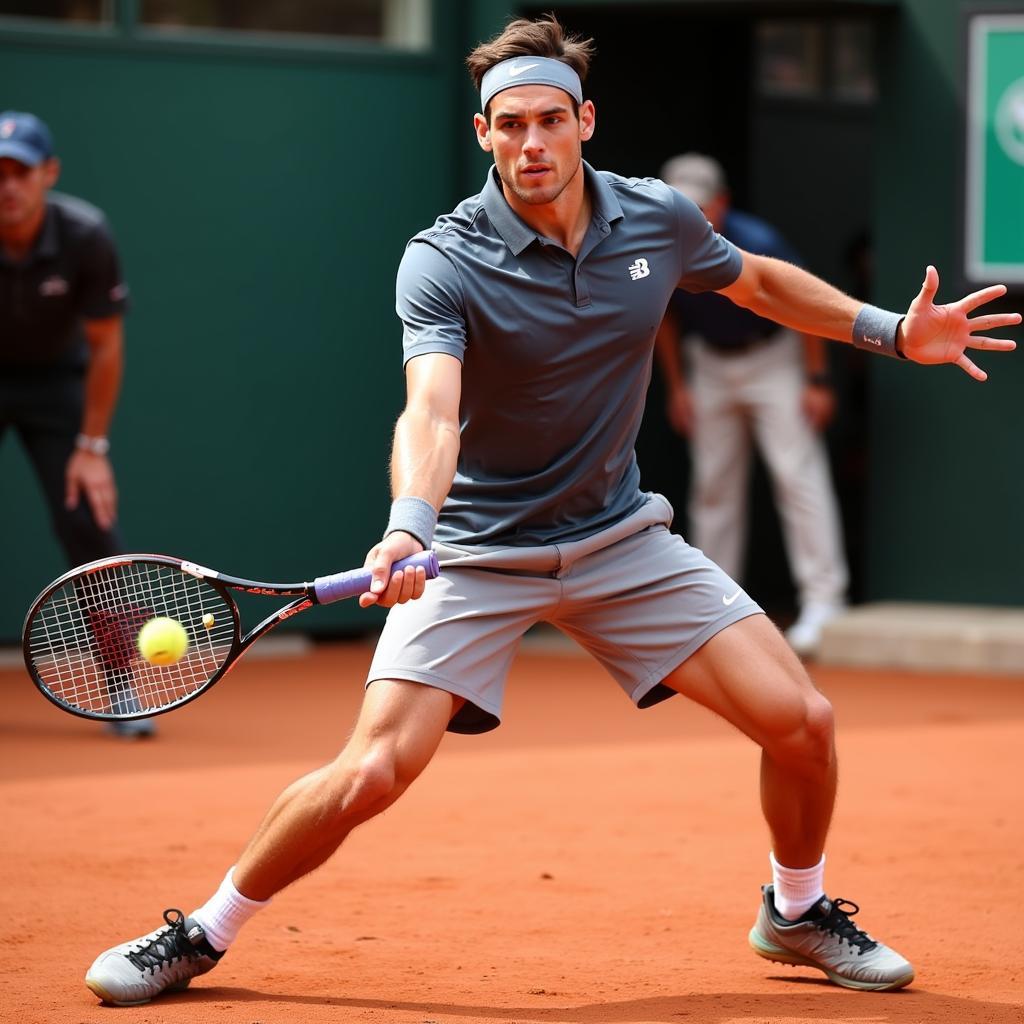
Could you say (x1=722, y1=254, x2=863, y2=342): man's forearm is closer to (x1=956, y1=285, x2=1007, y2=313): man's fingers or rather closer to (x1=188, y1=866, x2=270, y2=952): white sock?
(x1=956, y1=285, x2=1007, y2=313): man's fingers

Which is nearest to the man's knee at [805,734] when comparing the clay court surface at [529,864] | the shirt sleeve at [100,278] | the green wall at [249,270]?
the clay court surface at [529,864]

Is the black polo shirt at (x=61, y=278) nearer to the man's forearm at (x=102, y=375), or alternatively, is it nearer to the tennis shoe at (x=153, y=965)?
the man's forearm at (x=102, y=375)

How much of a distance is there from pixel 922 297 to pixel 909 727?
3.62 meters

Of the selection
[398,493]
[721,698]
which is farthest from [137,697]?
[721,698]

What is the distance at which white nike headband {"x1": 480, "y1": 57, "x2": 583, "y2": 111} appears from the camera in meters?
4.21

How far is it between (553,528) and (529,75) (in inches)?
36.8

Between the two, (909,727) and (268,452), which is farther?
(268,452)

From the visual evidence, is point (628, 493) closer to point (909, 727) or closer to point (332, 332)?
point (909, 727)

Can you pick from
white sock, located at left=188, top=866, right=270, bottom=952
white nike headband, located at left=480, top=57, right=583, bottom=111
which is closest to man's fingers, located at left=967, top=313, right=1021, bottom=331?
white nike headband, located at left=480, top=57, right=583, bottom=111

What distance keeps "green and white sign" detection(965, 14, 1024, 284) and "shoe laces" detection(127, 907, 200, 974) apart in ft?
19.2

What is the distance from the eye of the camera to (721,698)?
4223 millimetres

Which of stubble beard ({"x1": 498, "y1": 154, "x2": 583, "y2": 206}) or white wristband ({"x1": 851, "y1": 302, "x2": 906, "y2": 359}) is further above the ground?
stubble beard ({"x1": 498, "y1": 154, "x2": 583, "y2": 206})

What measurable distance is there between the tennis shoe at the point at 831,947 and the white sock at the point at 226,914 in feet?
3.61

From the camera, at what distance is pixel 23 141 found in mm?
6895
